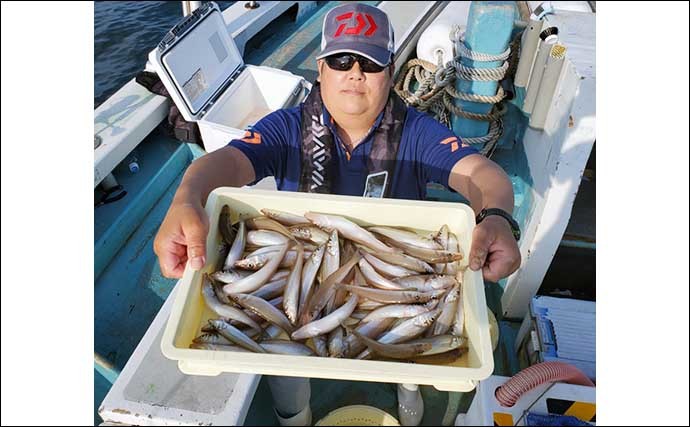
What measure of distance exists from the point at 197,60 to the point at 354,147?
2242 millimetres

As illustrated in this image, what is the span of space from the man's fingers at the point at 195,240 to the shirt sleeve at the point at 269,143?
2.37 feet

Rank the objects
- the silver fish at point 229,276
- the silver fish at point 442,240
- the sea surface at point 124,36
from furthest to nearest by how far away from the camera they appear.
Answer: the sea surface at point 124,36, the silver fish at point 442,240, the silver fish at point 229,276

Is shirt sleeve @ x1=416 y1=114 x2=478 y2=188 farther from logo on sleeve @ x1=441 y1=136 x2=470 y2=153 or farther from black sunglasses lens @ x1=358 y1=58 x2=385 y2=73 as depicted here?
black sunglasses lens @ x1=358 y1=58 x2=385 y2=73

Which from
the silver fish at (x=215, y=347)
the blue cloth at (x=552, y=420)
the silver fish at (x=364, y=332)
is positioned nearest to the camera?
the silver fish at (x=215, y=347)

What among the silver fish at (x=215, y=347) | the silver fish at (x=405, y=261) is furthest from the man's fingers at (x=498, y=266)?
the silver fish at (x=215, y=347)

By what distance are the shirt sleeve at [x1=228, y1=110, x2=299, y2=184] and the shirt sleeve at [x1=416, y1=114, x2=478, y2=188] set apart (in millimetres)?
639

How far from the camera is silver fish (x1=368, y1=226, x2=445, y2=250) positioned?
1.65 metres

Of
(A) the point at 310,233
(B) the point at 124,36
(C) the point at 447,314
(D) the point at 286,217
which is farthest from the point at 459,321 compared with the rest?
(B) the point at 124,36

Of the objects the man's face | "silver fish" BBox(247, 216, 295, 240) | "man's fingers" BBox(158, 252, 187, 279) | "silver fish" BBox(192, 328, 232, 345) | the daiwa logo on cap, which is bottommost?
"silver fish" BBox(192, 328, 232, 345)

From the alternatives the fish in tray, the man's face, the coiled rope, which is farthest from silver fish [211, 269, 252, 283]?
the coiled rope

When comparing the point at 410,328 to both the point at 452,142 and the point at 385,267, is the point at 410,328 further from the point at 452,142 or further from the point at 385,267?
the point at 452,142

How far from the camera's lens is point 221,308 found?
1.41 metres

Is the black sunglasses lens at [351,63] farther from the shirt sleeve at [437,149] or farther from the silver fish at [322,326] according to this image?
the silver fish at [322,326]

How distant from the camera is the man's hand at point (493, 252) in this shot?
1448 millimetres
